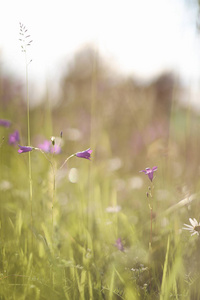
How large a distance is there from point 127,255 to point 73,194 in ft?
3.89

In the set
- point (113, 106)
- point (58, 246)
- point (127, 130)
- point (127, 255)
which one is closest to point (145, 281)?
point (127, 255)

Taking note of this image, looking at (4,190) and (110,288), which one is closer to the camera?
(110,288)

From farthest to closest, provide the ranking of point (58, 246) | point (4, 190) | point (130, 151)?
point (130, 151) < point (4, 190) < point (58, 246)

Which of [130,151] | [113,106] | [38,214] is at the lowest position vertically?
[130,151]

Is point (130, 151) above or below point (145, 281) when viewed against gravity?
below

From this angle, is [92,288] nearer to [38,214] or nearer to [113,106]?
[38,214]

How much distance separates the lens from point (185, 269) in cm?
116

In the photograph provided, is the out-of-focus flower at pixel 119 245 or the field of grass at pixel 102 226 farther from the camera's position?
the out-of-focus flower at pixel 119 245

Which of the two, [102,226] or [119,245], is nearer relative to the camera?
[119,245]

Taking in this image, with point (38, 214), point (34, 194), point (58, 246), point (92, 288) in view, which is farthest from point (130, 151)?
point (92, 288)

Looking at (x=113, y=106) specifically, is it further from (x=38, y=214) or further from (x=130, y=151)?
(x=38, y=214)

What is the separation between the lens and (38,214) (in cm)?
175

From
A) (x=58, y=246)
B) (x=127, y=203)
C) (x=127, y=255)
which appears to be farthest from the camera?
(x=127, y=203)

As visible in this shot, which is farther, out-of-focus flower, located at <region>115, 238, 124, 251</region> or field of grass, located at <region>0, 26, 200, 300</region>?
out-of-focus flower, located at <region>115, 238, 124, 251</region>
